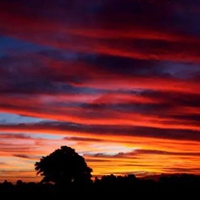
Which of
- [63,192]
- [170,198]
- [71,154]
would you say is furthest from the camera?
[71,154]

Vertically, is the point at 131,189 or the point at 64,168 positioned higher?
the point at 64,168

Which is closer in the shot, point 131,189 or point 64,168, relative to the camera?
point 131,189

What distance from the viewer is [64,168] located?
3465 inches

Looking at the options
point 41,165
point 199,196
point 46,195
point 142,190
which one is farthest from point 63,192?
point 41,165

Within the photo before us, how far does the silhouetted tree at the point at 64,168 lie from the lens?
87.7 meters

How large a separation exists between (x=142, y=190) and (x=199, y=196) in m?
8.50

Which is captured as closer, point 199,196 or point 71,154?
point 199,196

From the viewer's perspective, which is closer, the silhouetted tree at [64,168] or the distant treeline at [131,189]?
the distant treeline at [131,189]

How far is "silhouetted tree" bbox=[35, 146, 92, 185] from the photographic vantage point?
8769cm

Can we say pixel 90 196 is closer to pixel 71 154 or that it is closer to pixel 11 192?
pixel 11 192

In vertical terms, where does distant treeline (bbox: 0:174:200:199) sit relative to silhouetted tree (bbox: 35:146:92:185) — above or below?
below

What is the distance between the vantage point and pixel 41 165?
90125 millimetres

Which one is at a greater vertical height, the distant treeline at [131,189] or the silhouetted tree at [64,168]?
the silhouetted tree at [64,168]

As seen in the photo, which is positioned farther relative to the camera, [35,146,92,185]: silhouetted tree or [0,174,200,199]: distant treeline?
[35,146,92,185]: silhouetted tree
